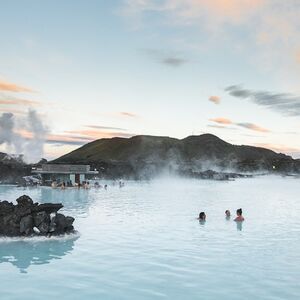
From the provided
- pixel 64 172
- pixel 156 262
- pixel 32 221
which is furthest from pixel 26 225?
pixel 64 172

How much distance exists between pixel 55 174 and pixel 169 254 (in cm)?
8496

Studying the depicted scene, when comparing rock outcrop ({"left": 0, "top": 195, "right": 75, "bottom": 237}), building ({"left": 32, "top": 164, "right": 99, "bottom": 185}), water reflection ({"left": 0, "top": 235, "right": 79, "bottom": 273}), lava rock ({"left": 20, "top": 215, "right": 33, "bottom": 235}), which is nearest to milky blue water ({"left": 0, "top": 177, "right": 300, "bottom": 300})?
water reflection ({"left": 0, "top": 235, "right": 79, "bottom": 273})

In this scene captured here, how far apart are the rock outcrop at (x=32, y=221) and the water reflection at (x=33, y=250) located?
42.5 inches

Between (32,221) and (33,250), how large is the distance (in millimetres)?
4739

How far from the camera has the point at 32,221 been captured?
1268 inches

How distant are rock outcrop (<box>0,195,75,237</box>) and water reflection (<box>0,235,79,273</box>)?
108cm

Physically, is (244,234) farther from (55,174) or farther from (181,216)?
(55,174)

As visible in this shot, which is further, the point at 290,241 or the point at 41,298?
the point at 290,241

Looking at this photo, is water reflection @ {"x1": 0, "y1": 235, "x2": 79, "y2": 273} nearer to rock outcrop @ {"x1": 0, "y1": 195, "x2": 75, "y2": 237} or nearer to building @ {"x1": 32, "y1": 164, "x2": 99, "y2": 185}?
rock outcrop @ {"x1": 0, "y1": 195, "x2": 75, "y2": 237}

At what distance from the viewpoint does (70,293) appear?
60.7 ft

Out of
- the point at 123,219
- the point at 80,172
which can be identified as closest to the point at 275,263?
the point at 123,219

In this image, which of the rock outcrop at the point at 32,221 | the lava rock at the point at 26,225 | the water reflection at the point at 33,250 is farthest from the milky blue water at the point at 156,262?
the rock outcrop at the point at 32,221

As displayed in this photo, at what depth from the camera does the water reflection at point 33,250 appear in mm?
24906

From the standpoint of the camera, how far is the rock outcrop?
31672 millimetres
